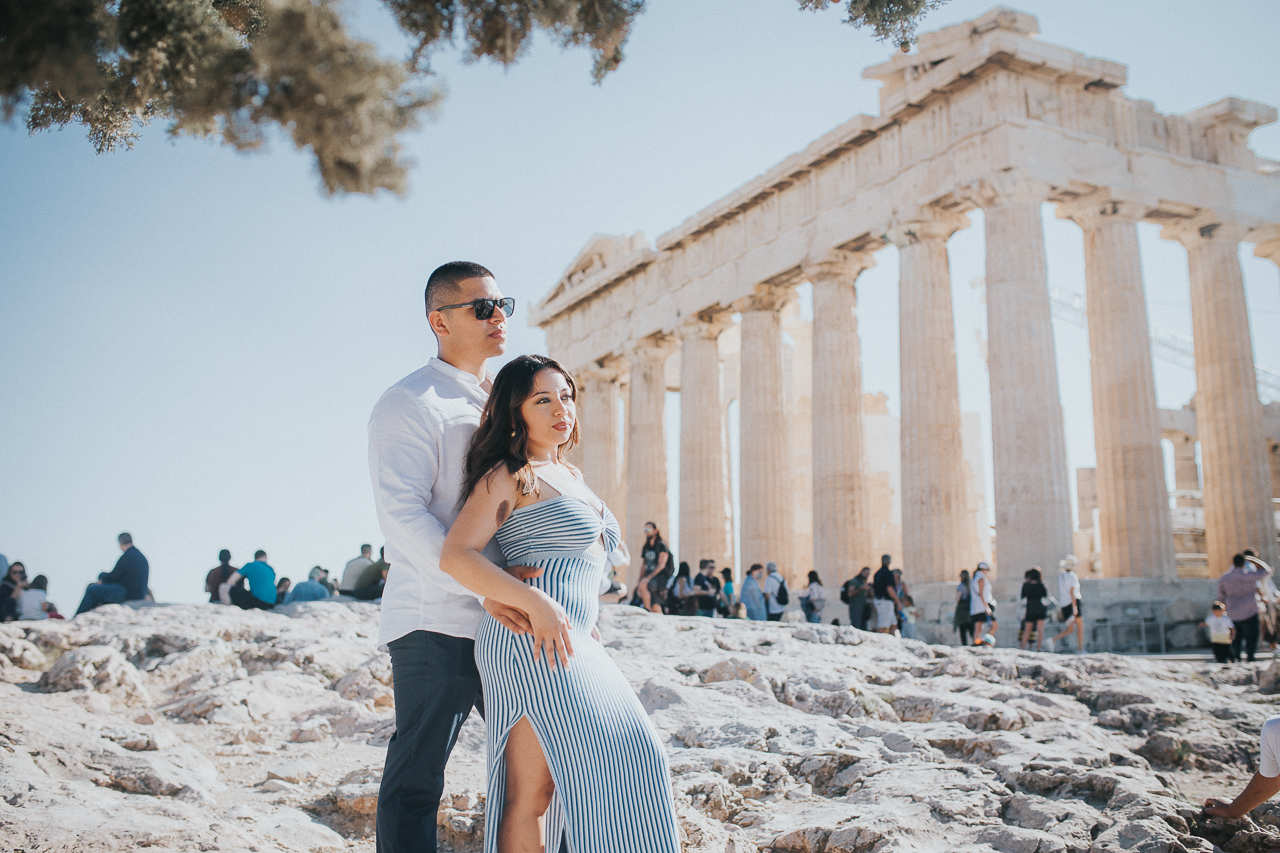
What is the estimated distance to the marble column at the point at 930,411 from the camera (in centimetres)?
2173

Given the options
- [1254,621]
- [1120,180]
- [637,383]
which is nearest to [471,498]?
[1254,621]

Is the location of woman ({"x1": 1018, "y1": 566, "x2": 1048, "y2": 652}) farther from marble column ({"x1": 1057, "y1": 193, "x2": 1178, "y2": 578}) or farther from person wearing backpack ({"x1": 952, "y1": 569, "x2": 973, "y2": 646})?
marble column ({"x1": 1057, "y1": 193, "x2": 1178, "y2": 578})

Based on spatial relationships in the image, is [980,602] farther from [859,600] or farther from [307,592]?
[307,592]

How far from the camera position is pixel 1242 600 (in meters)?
15.0

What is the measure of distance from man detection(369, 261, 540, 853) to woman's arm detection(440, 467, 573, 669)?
A: 0.24ft

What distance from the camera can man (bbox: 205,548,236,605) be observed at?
51.9 feet

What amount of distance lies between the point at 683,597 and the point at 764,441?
31.2 feet

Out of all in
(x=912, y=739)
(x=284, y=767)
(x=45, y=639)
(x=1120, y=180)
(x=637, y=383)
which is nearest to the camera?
(x=284, y=767)

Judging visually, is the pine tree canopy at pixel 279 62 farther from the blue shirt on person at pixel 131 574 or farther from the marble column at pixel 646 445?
the marble column at pixel 646 445

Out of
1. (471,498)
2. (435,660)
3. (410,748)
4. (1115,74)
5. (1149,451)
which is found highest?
(1115,74)

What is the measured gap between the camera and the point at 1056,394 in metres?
20.4

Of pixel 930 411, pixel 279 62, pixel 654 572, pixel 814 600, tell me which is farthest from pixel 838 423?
pixel 279 62

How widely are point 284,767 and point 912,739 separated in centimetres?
391

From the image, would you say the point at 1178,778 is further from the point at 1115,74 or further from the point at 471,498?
the point at 1115,74
